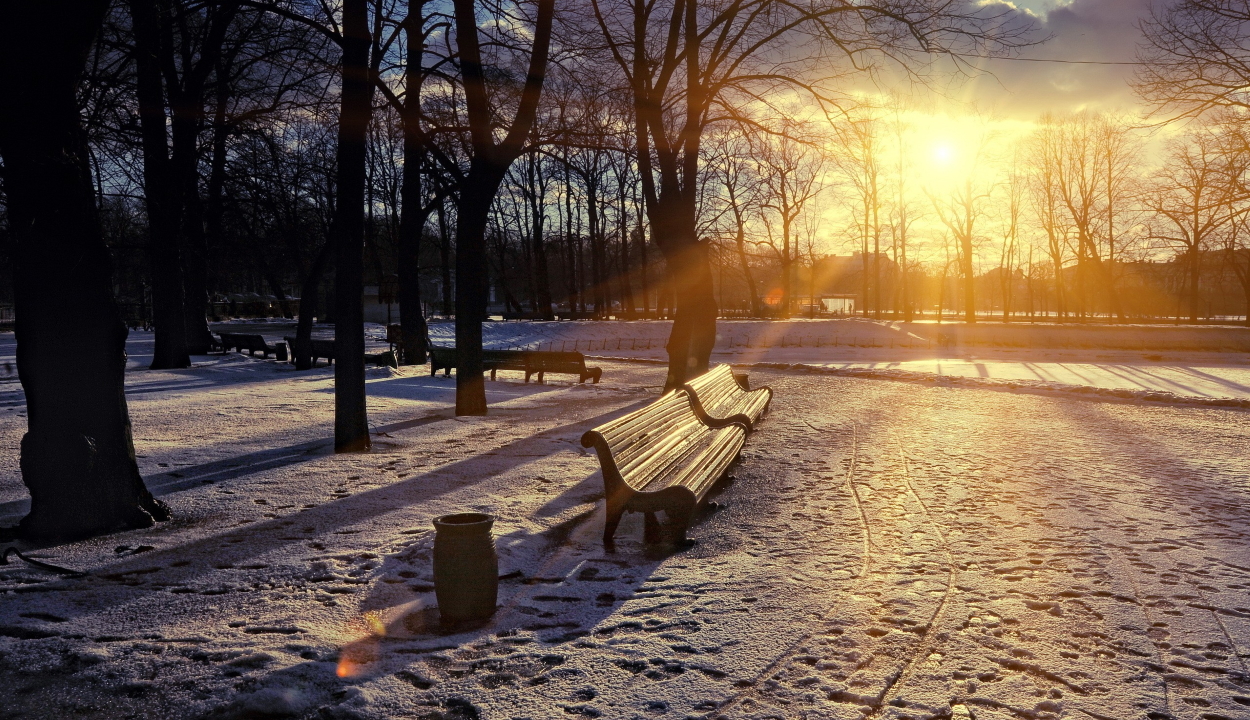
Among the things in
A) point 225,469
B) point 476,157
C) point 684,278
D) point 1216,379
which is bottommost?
point 1216,379

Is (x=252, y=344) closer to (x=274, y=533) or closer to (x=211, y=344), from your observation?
(x=211, y=344)

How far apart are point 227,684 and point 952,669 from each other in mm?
3035

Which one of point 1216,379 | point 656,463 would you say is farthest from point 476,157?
point 1216,379

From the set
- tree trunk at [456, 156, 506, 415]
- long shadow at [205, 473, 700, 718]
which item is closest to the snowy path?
tree trunk at [456, 156, 506, 415]

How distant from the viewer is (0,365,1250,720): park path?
11.1 feet

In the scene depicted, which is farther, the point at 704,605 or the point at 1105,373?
the point at 1105,373

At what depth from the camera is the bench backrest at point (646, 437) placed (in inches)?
213

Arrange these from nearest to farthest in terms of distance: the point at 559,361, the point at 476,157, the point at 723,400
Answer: the point at 723,400 < the point at 476,157 < the point at 559,361

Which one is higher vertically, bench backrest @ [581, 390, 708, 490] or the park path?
bench backrest @ [581, 390, 708, 490]

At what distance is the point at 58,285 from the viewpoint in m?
5.53

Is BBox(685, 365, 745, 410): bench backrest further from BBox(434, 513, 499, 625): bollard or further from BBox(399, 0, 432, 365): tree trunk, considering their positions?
BBox(399, 0, 432, 365): tree trunk

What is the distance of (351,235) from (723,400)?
4766 millimetres

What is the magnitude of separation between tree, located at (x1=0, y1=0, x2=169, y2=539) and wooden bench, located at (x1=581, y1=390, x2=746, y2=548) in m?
3.34

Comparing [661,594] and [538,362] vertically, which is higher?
[538,362]
